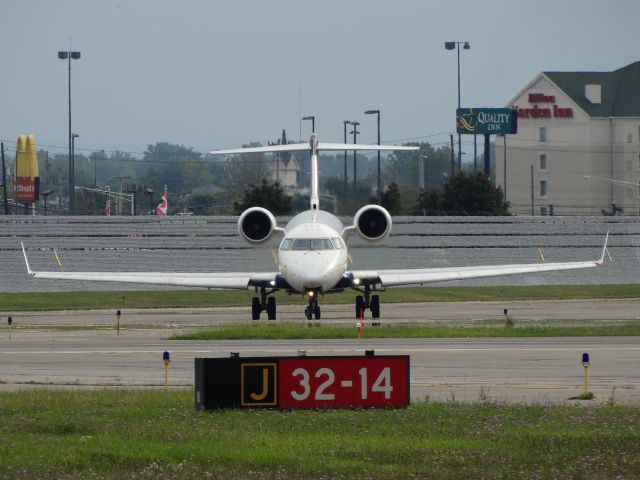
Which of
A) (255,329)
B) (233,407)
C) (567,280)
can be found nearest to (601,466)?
(233,407)

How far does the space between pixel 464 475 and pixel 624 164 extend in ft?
352

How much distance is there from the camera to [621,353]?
2803 centimetres

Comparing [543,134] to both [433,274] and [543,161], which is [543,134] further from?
[433,274]

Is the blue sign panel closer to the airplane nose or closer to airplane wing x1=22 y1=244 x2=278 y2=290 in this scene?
airplane wing x1=22 y1=244 x2=278 y2=290

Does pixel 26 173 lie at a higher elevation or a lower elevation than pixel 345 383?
higher

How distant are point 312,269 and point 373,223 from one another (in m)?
4.10

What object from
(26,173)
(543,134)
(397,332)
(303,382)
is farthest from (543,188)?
(303,382)

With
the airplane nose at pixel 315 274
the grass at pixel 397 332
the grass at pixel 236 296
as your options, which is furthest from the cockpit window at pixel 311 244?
the grass at pixel 236 296

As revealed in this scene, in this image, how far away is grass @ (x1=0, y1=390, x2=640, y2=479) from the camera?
1415 centimetres

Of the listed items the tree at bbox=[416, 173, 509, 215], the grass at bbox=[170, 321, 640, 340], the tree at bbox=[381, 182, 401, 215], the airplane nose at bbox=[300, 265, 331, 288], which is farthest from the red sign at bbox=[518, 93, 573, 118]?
the grass at bbox=[170, 321, 640, 340]

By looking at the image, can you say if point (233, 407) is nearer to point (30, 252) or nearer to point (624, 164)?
point (30, 252)

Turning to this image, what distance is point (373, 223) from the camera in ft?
142

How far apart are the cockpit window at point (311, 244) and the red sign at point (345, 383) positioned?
21928 millimetres

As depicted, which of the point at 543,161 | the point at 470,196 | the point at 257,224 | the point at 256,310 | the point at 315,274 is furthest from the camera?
the point at 543,161
